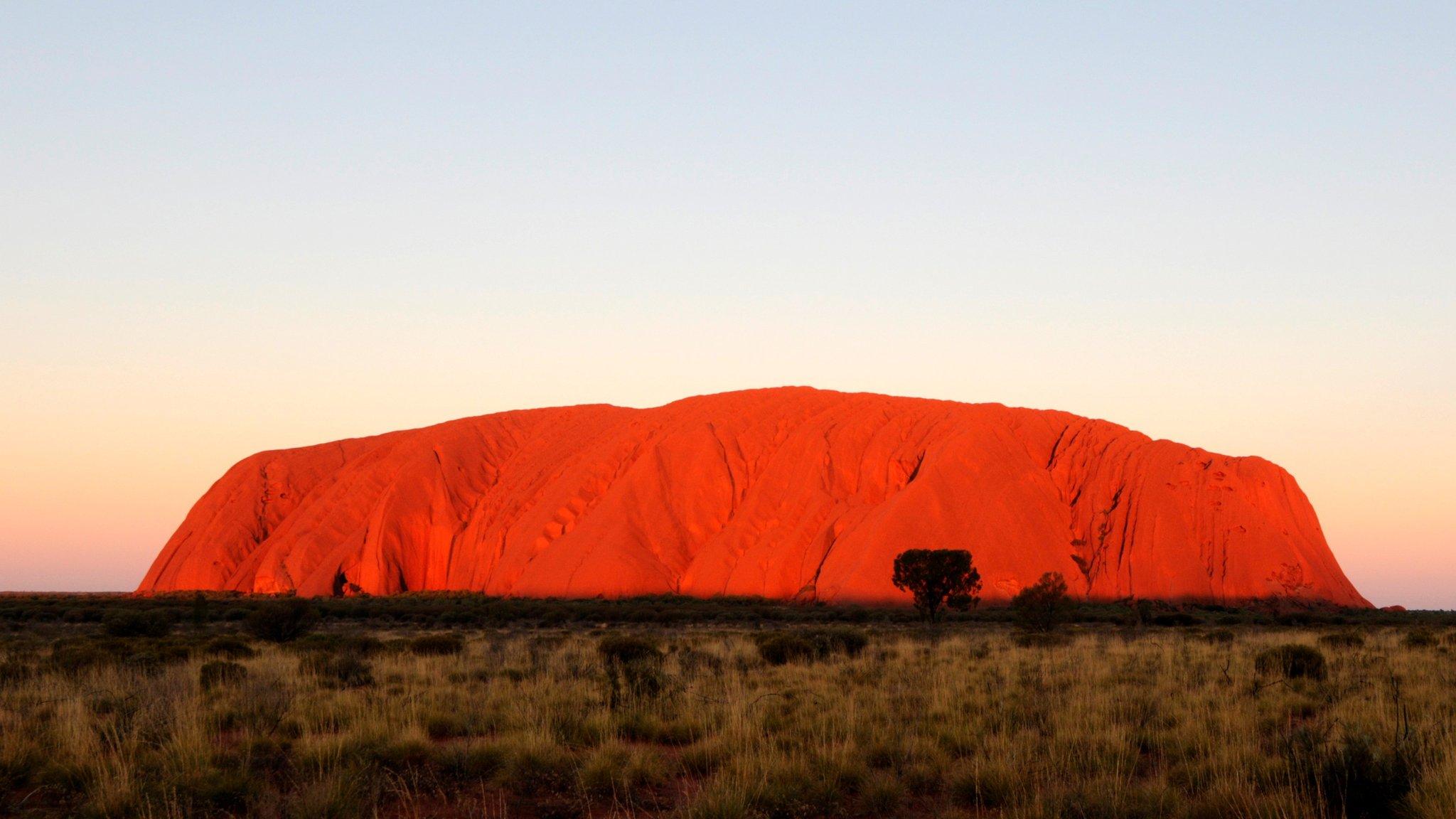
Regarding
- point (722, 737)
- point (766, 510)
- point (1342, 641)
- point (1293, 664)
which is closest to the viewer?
point (722, 737)

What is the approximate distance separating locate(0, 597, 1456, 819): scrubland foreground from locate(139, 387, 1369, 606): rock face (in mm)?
48047

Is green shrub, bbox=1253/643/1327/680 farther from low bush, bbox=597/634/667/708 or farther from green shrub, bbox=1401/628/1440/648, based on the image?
low bush, bbox=597/634/667/708

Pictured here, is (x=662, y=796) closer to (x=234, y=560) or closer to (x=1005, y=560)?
(x=1005, y=560)

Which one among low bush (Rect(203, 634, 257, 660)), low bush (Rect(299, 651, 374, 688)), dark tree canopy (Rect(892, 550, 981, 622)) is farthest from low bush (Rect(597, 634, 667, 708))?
dark tree canopy (Rect(892, 550, 981, 622))

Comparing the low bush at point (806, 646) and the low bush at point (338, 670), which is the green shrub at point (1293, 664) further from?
the low bush at point (338, 670)

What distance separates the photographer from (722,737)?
1089 cm

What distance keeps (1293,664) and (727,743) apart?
11.9m

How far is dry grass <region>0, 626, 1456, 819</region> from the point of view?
8.27 m

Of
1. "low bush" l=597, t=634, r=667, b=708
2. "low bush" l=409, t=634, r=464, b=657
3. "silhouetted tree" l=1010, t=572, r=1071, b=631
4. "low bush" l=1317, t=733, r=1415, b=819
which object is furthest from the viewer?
"silhouetted tree" l=1010, t=572, r=1071, b=631

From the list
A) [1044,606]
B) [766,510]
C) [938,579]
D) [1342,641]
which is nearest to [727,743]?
[1342,641]

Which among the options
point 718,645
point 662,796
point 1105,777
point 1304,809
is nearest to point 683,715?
point 662,796

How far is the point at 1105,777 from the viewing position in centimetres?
862

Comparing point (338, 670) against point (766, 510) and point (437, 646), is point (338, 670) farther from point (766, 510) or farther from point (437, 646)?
point (766, 510)

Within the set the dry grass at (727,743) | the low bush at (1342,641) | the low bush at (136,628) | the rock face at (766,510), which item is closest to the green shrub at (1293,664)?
the dry grass at (727,743)
